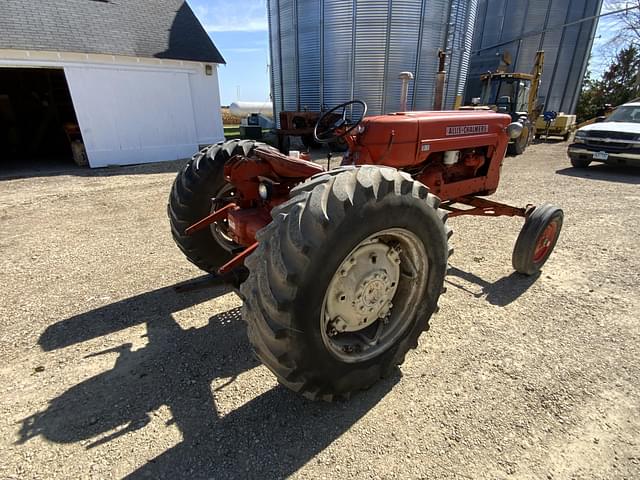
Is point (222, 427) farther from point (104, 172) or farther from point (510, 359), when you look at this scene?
point (104, 172)

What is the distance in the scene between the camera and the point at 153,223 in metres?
5.26

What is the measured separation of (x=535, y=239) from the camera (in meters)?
3.46

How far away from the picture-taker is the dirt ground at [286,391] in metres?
1.81

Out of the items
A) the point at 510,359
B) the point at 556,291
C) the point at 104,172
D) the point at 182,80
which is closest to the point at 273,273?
the point at 510,359

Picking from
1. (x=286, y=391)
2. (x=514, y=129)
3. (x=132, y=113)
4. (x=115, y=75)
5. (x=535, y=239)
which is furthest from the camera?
(x=132, y=113)

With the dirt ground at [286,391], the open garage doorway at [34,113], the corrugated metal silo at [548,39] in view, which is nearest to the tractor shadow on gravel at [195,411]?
the dirt ground at [286,391]

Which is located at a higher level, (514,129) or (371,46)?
(371,46)

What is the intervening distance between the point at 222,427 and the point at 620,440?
6.85 ft

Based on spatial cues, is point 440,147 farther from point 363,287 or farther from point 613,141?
point 613,141

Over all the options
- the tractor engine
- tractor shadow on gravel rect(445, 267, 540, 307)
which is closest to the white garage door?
the tractor engine

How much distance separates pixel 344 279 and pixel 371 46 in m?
13.7

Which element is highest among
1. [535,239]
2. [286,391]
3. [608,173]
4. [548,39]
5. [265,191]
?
[548,39]

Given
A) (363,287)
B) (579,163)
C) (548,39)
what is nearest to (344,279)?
(363,287)

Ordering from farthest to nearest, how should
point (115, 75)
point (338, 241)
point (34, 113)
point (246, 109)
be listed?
point (246, 109), point (34, 113), point (115, 75), point (338, 241)
